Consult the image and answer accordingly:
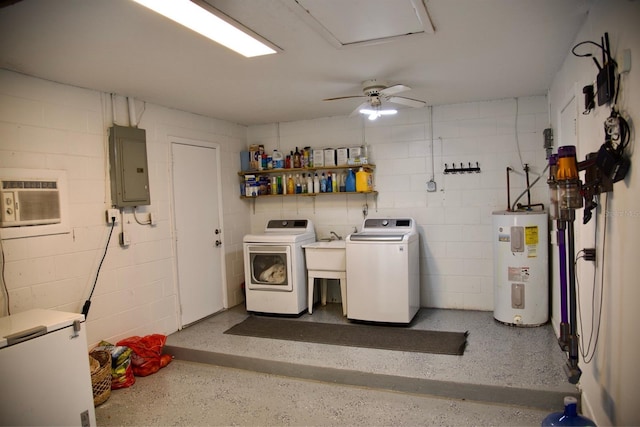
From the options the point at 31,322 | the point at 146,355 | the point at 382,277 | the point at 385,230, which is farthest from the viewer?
the point at 385,230

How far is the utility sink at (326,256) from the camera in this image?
4.31m

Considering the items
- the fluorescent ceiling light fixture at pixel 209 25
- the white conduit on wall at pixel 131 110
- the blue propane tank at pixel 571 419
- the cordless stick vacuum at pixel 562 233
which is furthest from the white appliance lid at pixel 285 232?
the blue propane tank at pixel 571 419

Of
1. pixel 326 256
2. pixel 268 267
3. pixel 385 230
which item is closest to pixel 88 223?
pixel 268 267

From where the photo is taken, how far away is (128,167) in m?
3.56

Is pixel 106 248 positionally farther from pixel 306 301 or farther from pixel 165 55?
pixel 306 301

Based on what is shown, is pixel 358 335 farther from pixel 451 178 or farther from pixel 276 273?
pixel 451 178

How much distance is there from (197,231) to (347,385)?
237cm

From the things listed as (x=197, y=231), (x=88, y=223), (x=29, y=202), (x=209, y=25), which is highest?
(x=209, y=25)

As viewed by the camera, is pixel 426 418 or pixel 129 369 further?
pixel 129 369

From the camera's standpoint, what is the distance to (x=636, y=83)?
5.12ft

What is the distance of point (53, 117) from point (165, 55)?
3.73ft

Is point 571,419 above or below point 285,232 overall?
below

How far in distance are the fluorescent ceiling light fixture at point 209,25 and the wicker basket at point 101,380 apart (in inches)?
98.3

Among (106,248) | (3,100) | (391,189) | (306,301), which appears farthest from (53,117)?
(391,189)
